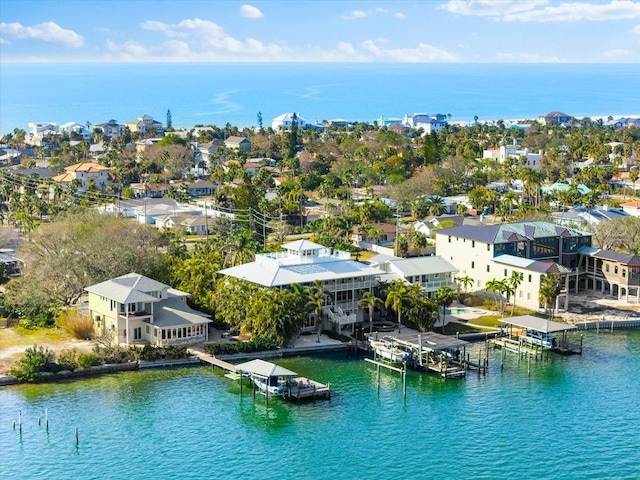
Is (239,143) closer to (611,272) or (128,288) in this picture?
(611,272)

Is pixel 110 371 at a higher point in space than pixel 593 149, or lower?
lower

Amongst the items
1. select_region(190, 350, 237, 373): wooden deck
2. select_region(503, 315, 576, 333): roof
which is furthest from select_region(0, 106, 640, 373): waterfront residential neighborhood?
select_region(503, 315, 576, 333): roof

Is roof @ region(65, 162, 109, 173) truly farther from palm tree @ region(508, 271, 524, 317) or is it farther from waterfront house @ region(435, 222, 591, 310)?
palm tree @ region(508, 271, 524, 317)

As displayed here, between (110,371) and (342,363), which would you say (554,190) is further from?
(110,371)

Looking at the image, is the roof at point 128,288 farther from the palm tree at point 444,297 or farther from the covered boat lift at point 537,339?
the covered boat lift at point 537,339

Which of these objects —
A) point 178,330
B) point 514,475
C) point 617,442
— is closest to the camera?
point 514,475

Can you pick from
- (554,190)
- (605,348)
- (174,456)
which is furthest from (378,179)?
(174,456)
